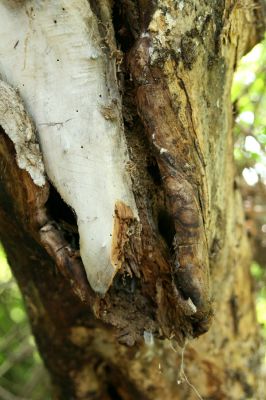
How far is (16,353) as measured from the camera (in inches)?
94.8

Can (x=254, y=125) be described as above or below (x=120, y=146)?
below

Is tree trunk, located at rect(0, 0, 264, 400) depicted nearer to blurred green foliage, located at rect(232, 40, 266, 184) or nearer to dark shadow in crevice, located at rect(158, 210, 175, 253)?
dark shadow in crevice, located at rect(158, 210, 175, 253)

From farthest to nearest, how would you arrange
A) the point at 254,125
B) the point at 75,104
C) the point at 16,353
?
the point at 16,353 < the point at 254,125 < the point at 75,104

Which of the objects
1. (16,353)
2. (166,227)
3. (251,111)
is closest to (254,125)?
(251,111)

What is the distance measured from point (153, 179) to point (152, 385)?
0.67 metres

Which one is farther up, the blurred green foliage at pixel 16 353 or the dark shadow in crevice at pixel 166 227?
the dark shadow in crevice at pixel 166 227

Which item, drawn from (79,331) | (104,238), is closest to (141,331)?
(104,238)

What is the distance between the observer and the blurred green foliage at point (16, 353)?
7.73 feet

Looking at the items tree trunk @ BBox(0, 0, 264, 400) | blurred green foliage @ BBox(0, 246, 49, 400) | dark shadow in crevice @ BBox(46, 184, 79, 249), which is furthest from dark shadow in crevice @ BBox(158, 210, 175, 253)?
blurred green foliage @ BBox(0, 246, 49, 400)

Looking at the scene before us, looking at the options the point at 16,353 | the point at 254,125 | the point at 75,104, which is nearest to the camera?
the point at 75,104

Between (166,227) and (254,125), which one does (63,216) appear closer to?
(166,227)

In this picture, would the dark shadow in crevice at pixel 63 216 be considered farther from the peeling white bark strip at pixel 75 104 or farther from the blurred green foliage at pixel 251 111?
the blurred green foliage at pixel 251 111

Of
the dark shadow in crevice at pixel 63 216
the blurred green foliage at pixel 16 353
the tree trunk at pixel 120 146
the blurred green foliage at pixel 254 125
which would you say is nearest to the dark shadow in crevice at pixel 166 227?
the tree trunk at pixel 120 146

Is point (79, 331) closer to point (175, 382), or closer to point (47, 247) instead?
point (175, 382)
